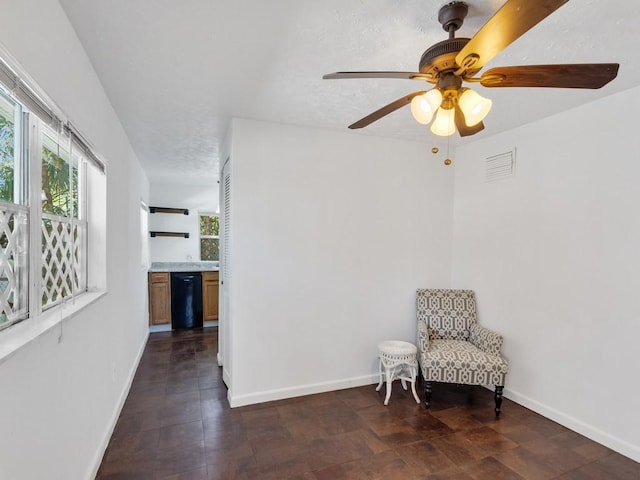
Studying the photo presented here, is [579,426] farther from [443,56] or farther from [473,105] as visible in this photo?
[443,56]

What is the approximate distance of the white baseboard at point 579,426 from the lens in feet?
7.22

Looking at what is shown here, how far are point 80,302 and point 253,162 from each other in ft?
5.35

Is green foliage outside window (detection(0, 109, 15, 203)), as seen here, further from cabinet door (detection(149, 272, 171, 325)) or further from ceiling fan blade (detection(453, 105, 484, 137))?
cabinet door (detection(149, 272, 171, 325))

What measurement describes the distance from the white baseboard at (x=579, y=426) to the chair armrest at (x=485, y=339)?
481 mm

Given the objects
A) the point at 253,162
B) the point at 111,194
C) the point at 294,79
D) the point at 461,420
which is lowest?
the point at 461,420

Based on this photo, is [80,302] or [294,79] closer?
[80,302]

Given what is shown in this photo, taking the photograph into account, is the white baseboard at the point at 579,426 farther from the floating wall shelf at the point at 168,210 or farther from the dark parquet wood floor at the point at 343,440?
the floating wall shelf at the point at 168,210

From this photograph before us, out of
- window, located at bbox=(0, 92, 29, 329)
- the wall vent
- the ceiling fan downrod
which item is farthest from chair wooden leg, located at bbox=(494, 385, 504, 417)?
window, located at bbox=(0, 92, 29, 329)

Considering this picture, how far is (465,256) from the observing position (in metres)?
3.54

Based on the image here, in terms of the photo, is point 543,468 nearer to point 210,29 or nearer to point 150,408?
point 150,408

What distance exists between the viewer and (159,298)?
5.11m

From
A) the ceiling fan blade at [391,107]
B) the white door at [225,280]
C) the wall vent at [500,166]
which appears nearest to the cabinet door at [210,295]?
the white door at [225,280]

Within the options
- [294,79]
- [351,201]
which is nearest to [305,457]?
[351,201]

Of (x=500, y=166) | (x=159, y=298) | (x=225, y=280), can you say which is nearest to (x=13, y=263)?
(x=225, y=280)
